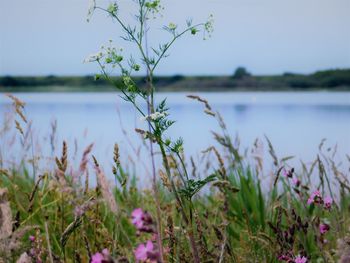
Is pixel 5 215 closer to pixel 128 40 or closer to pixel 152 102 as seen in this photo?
pixel 152 102

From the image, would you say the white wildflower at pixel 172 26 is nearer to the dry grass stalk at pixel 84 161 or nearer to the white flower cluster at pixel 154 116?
the white flower cluster at pixel 154 116

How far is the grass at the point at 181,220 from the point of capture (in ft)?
4.01

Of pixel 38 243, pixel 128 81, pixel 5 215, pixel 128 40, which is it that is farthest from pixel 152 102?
pixel 5 215

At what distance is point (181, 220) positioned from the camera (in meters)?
1.78

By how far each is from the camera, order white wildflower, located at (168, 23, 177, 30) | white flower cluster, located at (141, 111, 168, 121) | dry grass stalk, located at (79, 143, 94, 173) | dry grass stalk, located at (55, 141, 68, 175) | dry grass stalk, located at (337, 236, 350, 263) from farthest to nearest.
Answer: white wildflower, located at (168, 23, 177, 30) < white flower cluster, located at (141, 111, 168, 121) < dry grass stalk, located at (55, 141, 68, 175) < dry grass stalk, located at (79, 143, 94, 173) < dry grass stalk, located at (337, 236, 350, 263)

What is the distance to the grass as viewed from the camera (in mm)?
1223

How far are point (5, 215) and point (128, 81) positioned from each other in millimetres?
780

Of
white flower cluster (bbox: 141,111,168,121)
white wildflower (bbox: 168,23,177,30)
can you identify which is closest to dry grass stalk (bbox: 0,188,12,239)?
white flower cluster (bbox: 141,111,168,121)

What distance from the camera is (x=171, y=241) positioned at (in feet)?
5.57

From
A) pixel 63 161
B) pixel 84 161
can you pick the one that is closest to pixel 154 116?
pixel 63 161

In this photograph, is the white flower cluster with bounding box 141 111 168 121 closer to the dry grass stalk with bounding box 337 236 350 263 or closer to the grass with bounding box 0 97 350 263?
the grass with bounding box 0 97 350 263

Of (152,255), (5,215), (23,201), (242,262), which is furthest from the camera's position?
(23,201)

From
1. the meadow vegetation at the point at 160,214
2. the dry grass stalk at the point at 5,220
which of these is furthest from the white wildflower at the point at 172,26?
the dry grass stalk at the point at 5,220

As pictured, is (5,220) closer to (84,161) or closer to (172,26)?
(84,161)
